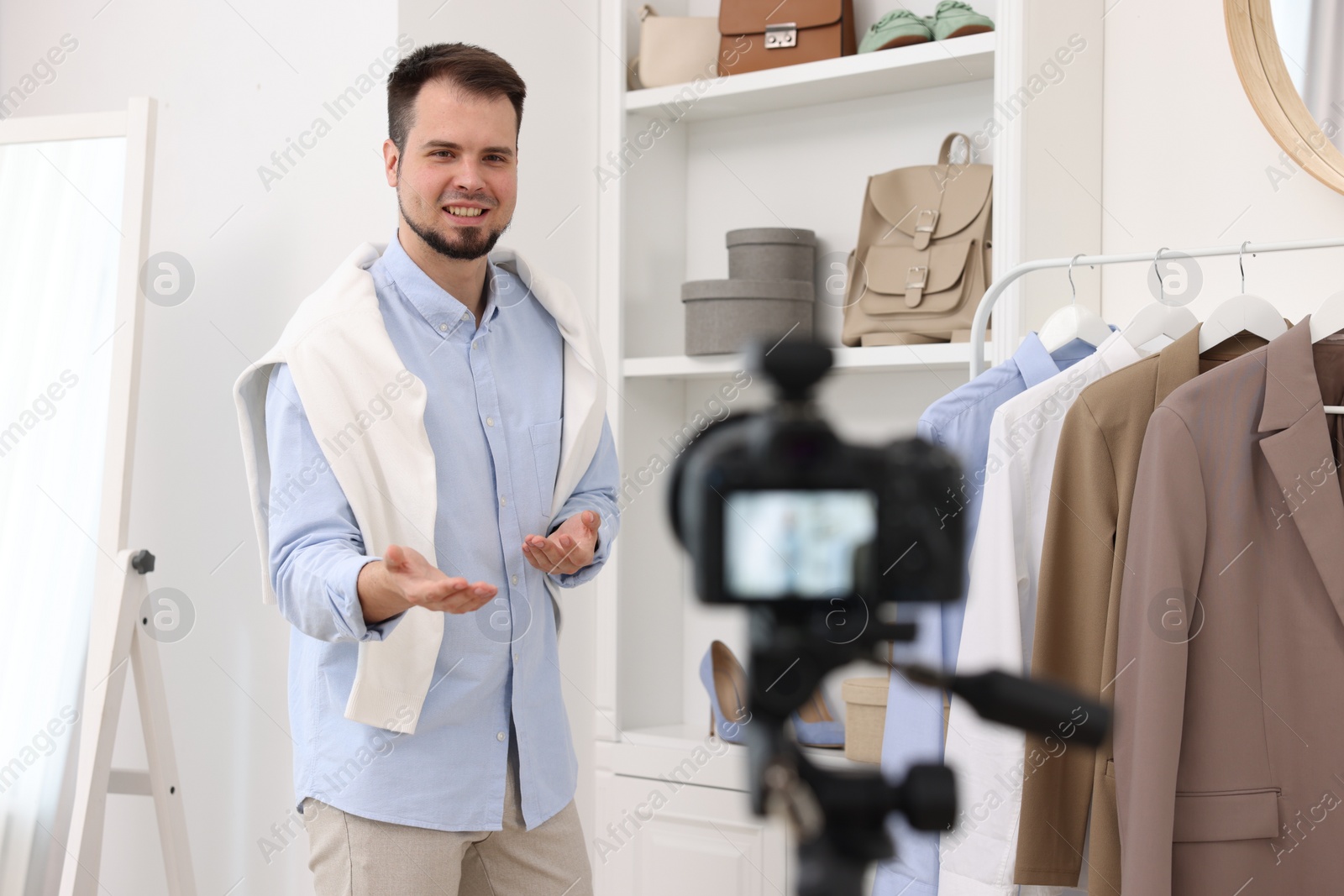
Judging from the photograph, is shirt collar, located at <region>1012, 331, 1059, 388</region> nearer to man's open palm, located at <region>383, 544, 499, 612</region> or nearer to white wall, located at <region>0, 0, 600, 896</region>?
man's open palm, located at <region>383, 544, 499, 612</region>

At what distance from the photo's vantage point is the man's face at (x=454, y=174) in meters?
1.44

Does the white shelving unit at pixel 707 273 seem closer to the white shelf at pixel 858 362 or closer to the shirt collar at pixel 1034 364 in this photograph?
the white shelf at pixel 858 362

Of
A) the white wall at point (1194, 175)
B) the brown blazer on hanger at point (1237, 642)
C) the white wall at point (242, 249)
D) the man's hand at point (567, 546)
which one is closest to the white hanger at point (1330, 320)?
the brown blazer on hanger at point (1237, 642)

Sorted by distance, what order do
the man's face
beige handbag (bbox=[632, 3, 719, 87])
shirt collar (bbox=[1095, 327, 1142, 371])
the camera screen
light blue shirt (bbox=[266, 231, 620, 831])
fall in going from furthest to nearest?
1. beige handbag (bbox=[632, 3, 719, 87])
2. shirt collar (bbox=[1095, 327, 1142, 371])
3. the man's face
4. light blue shirt (bbox=[266, 231, 620, 831])
5. the camera screen

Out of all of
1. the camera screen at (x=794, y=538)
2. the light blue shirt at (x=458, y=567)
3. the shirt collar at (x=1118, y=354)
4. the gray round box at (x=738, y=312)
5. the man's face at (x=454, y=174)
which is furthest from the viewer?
the gray round box at (x=738, y=312)

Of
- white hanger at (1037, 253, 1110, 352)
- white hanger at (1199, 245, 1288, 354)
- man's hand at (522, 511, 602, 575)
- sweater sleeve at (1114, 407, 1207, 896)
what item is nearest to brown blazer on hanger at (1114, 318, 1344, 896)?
sweater sleeve at (1114, 407, 1207, 896)

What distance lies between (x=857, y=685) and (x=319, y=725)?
100 centimetres

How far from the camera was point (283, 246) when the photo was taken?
2117 mm

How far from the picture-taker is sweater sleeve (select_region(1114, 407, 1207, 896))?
126cm

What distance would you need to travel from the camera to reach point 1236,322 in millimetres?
1471

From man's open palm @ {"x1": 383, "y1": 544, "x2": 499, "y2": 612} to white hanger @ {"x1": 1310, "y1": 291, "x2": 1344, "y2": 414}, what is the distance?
100 cm

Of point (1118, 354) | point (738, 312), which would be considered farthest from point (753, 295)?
point (1118, 354)

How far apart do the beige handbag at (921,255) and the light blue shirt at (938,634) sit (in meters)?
0.46

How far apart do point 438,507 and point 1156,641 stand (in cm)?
84
